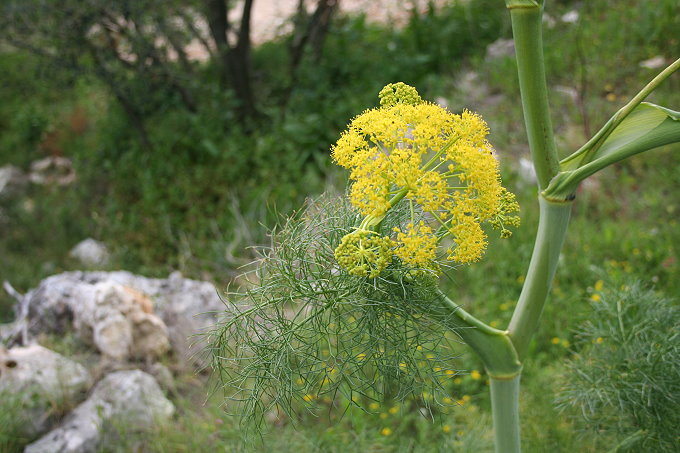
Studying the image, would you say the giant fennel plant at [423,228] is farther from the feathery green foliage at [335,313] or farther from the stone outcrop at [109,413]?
the stone outcrop at [109,413]

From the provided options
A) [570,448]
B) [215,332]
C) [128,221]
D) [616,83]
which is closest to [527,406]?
[570,448]

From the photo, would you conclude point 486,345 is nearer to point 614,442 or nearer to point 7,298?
point 614,442

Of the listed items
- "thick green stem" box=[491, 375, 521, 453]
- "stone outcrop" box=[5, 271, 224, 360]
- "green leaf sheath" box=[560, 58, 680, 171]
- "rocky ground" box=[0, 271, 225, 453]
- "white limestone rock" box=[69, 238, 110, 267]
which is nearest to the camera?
"green leaf sheath" box=[560, 58, 680, 171]

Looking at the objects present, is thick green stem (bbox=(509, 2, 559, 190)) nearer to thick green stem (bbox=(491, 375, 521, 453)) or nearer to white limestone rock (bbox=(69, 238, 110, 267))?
thick green stem (bbox=(491, 375, 521, 453))

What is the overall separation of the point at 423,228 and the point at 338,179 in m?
4.72

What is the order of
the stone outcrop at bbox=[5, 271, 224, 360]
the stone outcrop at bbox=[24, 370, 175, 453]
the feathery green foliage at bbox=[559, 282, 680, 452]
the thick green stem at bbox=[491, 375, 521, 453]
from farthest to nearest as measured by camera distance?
the stone outcrop at bbox=[5, 271, 224, 360] < the stone outcrop at bbox=[24, 370, 175, 453] < the feathery green foliage at bbox=[559, 282, 680, 452] < the thick green stem at bbox=[491, 375, 521, 453]

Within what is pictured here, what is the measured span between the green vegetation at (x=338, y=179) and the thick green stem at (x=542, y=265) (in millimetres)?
923

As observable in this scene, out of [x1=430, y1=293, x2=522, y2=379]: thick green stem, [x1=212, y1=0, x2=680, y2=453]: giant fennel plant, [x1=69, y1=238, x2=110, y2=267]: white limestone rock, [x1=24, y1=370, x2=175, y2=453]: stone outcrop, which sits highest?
[x1=212, y1=0, x2=680, y2=453]: giant fennel plant

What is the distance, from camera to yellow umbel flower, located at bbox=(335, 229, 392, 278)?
1339 millimetres

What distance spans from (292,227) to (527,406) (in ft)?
6.22

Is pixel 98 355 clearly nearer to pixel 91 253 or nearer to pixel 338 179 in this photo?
pixel 338 179

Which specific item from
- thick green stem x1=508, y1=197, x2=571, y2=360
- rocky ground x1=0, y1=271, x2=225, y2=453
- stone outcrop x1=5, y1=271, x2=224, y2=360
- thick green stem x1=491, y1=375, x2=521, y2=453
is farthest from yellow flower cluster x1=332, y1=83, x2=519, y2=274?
stone outcrop x1=5, y1=271, x2=224, y2=360

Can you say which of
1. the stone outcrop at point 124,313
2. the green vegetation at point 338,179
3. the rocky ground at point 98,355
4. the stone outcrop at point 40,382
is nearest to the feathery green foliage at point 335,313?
the green vegetation at point 338,179

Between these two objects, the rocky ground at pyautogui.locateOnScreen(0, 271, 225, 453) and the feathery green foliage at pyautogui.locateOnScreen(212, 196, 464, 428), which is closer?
the feathery green foliage at pyautogui.locateOnScreen(212, 196, 464, 428)
